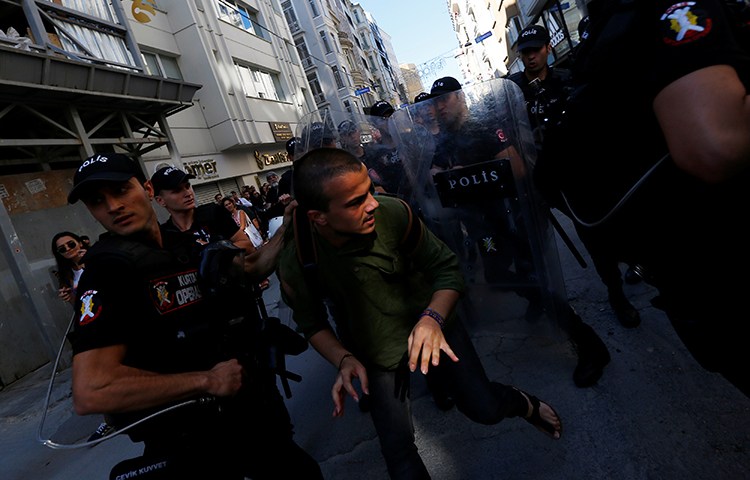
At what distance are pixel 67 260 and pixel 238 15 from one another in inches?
650

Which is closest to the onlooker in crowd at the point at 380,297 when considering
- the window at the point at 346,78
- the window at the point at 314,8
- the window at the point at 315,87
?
the window at the point at 315,87

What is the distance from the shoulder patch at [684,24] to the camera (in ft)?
3.13

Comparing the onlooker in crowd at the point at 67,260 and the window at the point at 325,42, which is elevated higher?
the window at the point at 325,42

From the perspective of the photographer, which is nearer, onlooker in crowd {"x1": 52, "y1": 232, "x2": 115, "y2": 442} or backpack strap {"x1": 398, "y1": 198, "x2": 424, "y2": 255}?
backpack strap {"x1": 398, "y1": 198, "x2": 424, "y2": 255}

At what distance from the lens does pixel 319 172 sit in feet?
5.47

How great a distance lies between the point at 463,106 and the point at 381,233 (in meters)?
1.17

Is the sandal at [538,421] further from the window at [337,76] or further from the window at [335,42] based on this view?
the window at [335,42]

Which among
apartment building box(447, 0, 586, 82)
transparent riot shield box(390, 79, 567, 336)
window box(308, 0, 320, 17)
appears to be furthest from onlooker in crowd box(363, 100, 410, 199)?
window box(308, 0, 320, 17)

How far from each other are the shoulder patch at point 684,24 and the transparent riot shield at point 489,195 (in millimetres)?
1363

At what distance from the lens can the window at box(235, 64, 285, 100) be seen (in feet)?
55.0

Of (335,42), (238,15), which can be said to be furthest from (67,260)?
(335,42)

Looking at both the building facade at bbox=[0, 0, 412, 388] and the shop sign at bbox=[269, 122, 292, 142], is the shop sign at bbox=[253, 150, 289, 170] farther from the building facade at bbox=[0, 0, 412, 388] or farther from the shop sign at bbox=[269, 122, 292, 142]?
the shop sign at bbox=[269, 122, 292, 142]

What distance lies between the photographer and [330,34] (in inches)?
1367

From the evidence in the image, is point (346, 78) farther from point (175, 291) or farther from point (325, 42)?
point (175, 291)
